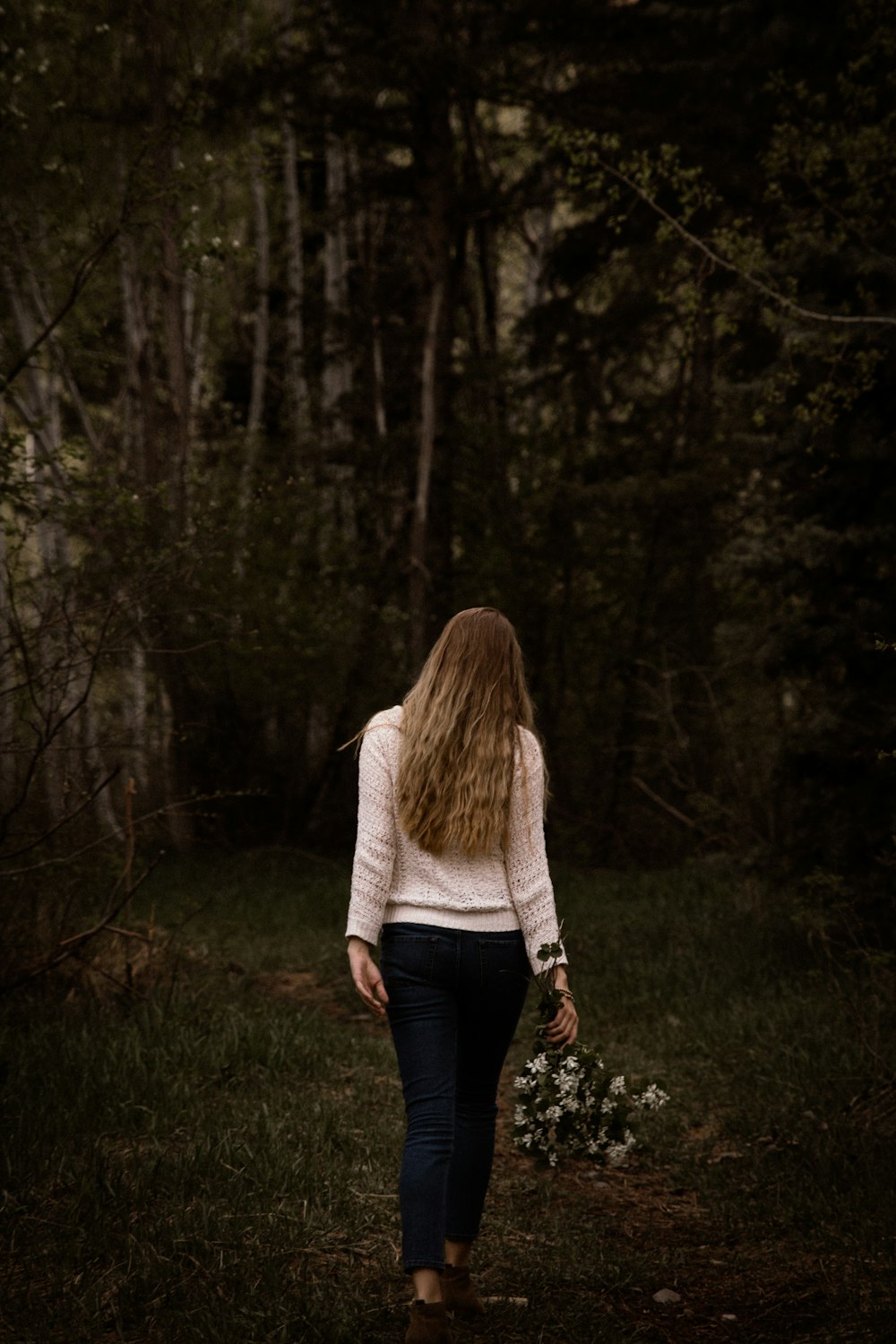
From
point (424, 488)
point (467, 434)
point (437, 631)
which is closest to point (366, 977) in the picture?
point (424, 488)

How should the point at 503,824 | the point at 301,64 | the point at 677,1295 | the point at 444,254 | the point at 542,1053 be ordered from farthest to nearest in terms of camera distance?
the point at 444,254 → the point at 301,64 → the point at 677,1295 → the point at 542,1053 → the point at 503,824

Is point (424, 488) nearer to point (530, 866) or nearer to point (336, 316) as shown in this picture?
point (336, 316)

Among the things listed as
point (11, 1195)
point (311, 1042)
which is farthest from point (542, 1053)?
point (311, 1042)

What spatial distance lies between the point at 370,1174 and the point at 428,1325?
1.78 m

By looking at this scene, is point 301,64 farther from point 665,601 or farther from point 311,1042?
point 311,1042

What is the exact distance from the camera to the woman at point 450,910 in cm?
346

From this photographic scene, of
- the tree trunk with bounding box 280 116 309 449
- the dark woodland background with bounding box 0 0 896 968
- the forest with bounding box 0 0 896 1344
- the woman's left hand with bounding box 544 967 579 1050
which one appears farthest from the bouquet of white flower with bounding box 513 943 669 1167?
the tree trunk with bounding box 280 116 309 449

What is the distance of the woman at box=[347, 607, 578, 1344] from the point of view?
346 centimetres

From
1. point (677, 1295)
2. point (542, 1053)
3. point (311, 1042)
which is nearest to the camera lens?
point (542, 1053)

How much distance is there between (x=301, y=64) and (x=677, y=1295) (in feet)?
41.2

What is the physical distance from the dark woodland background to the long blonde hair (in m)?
2.89

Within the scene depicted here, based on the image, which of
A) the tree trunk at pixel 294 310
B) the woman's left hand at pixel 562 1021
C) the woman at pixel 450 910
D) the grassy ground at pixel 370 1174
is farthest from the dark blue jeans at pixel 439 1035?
the tree trunk at pixel 294 310

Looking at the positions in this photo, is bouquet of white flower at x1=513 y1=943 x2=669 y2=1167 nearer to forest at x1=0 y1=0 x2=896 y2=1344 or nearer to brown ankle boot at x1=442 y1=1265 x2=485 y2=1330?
forest at x1=0 y1=0 x2=896 y2=1344

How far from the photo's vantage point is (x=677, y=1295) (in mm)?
4238
